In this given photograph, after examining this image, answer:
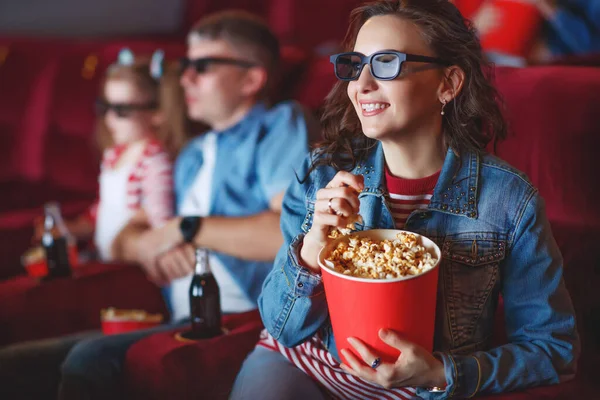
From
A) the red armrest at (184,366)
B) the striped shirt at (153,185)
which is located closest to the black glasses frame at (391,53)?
the red armrest at (184,366)

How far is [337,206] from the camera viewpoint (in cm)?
97

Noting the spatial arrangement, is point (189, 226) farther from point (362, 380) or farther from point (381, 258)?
point (381, 258)

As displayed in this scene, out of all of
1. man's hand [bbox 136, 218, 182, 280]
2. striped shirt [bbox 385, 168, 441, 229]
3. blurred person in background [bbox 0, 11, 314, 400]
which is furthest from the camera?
man's hand [bbox 136, 218, 182, 280]

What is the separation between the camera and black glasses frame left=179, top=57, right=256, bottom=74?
1.88 metres

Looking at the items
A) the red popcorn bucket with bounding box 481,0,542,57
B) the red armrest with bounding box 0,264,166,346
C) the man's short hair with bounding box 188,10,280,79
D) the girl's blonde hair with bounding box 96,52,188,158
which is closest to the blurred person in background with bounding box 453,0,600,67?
the red popcorn bucket with bounding box 481,0,542,57

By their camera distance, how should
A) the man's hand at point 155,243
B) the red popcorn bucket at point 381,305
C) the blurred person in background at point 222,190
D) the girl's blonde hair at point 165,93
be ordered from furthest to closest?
the girl's blonde hair at point 165,93, the man's hand at point 155,243, the blurred person in background at point 222,190, the red popcorn bucket at point 381,305

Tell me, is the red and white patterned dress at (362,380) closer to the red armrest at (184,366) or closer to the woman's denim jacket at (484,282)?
the woman's denim jacket at (484,282)

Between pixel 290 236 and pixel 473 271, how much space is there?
330 millimetres

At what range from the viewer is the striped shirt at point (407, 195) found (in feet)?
3.78

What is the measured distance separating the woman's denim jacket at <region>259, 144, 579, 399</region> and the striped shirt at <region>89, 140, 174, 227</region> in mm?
911

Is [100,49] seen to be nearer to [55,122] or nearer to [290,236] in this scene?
[55,122]

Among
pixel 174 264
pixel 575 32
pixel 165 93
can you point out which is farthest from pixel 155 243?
pixel 575 32

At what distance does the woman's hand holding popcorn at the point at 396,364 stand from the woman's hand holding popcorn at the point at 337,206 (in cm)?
17

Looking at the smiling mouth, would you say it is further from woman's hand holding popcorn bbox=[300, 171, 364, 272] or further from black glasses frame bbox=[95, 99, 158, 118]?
black glasses frame bbox=[95, 99, 158, 118]
